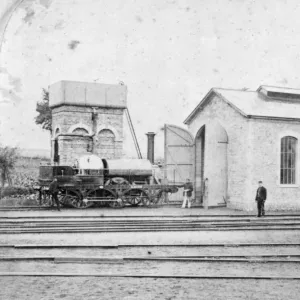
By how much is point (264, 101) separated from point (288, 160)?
9.15 feet

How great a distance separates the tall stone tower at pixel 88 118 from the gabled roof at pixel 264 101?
5.44m

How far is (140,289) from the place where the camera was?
6707 millimetres

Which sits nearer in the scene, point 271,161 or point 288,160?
point 271,161

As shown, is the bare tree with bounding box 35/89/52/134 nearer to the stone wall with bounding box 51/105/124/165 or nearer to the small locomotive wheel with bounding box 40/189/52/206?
the stone wall with bounding box 51/105/124/165

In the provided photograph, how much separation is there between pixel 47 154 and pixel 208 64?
941 inches

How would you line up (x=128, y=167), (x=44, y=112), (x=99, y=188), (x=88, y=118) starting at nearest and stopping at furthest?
1. (x=99, y=188)
2. (x=128, y=167)
3. (x=88, y=118)
4. (x=44, y=112)

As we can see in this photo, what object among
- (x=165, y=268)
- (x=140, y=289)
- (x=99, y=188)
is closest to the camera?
(x=140, y=289)

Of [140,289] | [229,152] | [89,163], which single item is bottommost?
[140,289]

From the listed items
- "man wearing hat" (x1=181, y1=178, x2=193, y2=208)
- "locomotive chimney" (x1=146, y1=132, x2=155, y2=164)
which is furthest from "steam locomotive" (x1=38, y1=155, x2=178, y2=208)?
"locomotive chimney" (x1=146, y1=132, x2=155, y2=164)

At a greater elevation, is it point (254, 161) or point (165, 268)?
point (254, 161)

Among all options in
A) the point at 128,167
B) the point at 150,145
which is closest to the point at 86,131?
the point at 150,145

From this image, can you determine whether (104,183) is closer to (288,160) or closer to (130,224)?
(130,224)

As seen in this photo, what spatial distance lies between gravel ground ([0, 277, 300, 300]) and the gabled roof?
442 inches

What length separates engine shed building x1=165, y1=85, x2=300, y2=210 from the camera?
17594 millimetres
